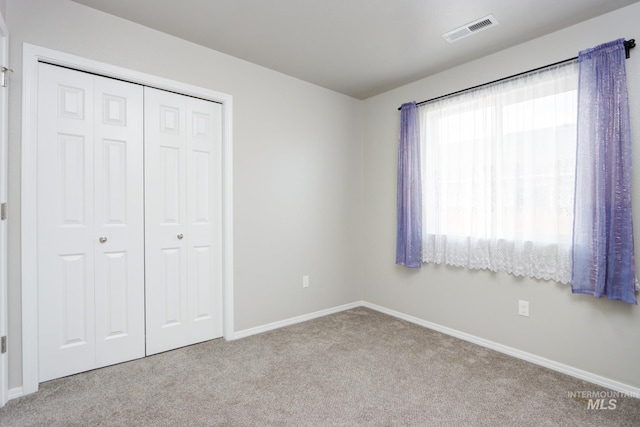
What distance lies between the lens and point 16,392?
198 centimetres

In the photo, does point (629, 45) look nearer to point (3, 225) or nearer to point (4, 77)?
point (4, 77)

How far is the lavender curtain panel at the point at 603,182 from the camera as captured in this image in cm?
208

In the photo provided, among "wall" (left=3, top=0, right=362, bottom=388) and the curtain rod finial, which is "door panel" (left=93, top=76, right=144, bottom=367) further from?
the curtain rod finial

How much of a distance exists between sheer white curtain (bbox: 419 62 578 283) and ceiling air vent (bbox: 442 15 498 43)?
0.55m

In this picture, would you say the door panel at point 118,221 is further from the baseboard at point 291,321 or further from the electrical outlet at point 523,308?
the electrical outlet at point 523,308

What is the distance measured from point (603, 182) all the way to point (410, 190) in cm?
152

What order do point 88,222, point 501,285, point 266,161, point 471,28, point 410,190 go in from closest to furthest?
point 88,222, point 471,28, point 501,285, point 266,161, point 410,190

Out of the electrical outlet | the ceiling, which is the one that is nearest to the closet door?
the ceiling

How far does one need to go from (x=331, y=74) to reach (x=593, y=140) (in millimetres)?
2280

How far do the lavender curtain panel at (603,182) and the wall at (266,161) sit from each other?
2.25 m

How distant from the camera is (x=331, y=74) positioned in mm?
3285

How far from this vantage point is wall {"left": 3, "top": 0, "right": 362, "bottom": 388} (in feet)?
→ 6.75

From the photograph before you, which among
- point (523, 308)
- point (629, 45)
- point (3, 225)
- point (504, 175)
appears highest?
point (629, 45)

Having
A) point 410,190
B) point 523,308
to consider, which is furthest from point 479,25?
point 523,308
